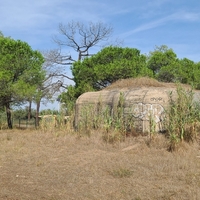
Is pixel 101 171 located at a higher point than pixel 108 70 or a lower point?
lower

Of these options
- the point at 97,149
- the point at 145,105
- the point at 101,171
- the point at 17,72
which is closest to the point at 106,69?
the point at 17,72

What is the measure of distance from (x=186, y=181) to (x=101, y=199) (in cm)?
171

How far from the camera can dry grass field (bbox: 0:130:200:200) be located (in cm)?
514

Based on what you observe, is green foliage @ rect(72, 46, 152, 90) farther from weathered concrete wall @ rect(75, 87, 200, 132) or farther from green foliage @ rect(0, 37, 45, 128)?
weathered concrete wall @ rect(75, 87, 200, 132)

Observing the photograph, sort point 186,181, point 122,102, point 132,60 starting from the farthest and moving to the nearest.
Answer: point 132,60 → point 122,102 → point 186,181

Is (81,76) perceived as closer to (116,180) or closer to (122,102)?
(122,102)

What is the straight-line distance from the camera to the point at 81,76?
1956 cm

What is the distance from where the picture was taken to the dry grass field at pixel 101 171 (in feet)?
16.9

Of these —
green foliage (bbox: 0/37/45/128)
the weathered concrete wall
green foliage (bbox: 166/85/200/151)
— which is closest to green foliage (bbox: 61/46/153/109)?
A: green foliage (bbox: 0/37/45/128)

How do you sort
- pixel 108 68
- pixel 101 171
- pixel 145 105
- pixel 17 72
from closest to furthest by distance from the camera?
pixel 101 171 < pixel 145 105 < pixel 17 72 < pixel 108 68

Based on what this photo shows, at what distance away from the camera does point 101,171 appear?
263 inches

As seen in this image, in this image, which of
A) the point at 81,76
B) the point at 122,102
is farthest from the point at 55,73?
the point at 122,102

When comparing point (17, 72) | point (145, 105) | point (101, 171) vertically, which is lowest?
point (101, 171)

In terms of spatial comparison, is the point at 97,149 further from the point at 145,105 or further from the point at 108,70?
the point at 108,70
